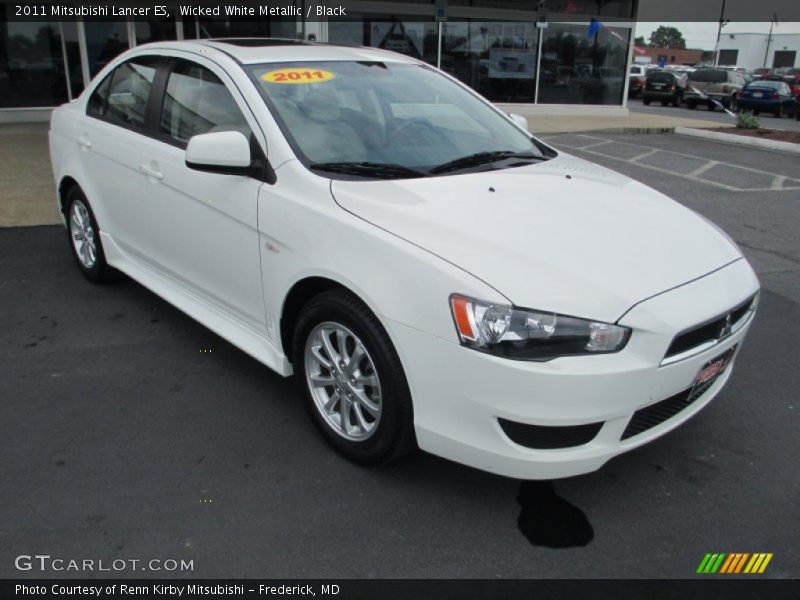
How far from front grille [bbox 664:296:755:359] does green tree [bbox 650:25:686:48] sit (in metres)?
131

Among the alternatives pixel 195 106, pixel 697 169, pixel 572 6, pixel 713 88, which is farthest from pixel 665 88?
pixel 195 106

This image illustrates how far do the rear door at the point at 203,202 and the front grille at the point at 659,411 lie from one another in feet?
5.85

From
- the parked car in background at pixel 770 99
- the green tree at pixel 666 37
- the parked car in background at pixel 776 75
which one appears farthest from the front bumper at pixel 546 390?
the green tree at pixel 666 37

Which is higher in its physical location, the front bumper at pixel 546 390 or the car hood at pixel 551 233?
the car hood at pixel 551 233

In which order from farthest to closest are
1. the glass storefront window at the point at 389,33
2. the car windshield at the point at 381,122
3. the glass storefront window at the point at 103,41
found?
the glass storefront window at the point at 389,33, the glass storefront window at the point at 103,41, the car windshield at the point at 381,122

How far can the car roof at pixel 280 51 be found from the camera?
12.5ft

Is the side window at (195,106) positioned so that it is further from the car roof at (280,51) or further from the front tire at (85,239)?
the front tire at (85,239)

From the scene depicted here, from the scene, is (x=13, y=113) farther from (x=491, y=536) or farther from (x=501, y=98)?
(x=491, y=536)

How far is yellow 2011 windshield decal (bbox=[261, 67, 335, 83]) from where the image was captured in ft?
11.7

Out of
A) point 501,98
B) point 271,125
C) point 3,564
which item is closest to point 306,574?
point 3,564

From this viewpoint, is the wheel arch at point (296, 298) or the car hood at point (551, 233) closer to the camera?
the car hood at point (551, 233)

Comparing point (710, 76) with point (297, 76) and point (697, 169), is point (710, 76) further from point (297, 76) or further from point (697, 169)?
point (297, 76)

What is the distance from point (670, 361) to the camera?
2.60 metres

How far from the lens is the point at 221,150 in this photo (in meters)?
3.18
